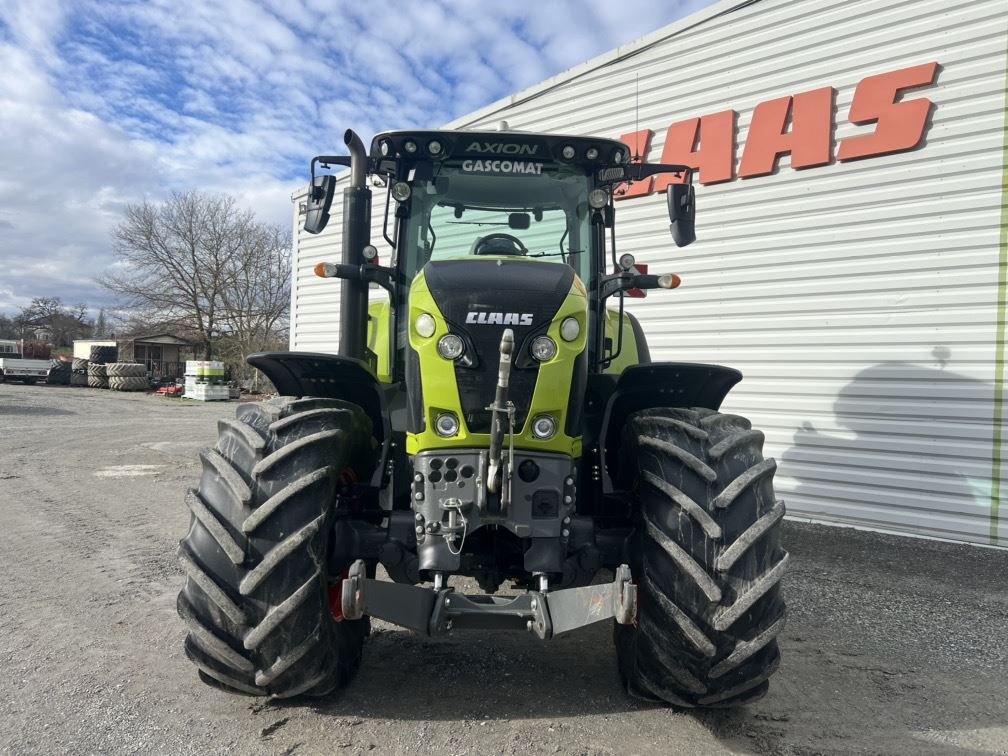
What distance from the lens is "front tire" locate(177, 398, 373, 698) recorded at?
2607 mm

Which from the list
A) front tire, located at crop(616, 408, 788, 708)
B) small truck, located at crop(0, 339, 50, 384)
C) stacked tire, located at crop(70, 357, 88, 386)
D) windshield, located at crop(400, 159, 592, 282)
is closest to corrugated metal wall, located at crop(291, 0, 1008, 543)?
windshield, located at crop(400, 159, 592, 282)

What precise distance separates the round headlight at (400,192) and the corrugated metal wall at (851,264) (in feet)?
16.0

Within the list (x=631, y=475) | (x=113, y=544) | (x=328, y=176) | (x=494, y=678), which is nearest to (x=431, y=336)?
(x=631, y=475)

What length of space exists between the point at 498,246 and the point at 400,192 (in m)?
0.59

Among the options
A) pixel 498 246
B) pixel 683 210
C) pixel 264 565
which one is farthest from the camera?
pixel 683 210

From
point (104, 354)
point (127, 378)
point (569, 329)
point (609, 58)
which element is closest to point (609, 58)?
point (609, 58)

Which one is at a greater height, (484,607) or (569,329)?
(569,329)

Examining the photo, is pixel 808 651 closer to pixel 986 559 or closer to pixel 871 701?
pixel 871 701

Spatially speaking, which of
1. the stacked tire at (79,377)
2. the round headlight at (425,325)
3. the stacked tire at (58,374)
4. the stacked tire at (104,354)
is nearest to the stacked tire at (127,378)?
Answer: the stacked tire at (79,377)

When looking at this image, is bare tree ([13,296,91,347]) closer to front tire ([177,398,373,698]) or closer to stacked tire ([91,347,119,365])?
stacked tire ([91,347,119,365])

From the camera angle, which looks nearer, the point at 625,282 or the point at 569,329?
the point at 569,329

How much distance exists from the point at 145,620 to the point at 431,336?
2668 mm

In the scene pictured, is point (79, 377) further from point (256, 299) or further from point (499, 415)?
point (499, 415)

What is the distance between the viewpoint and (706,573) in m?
2.66
